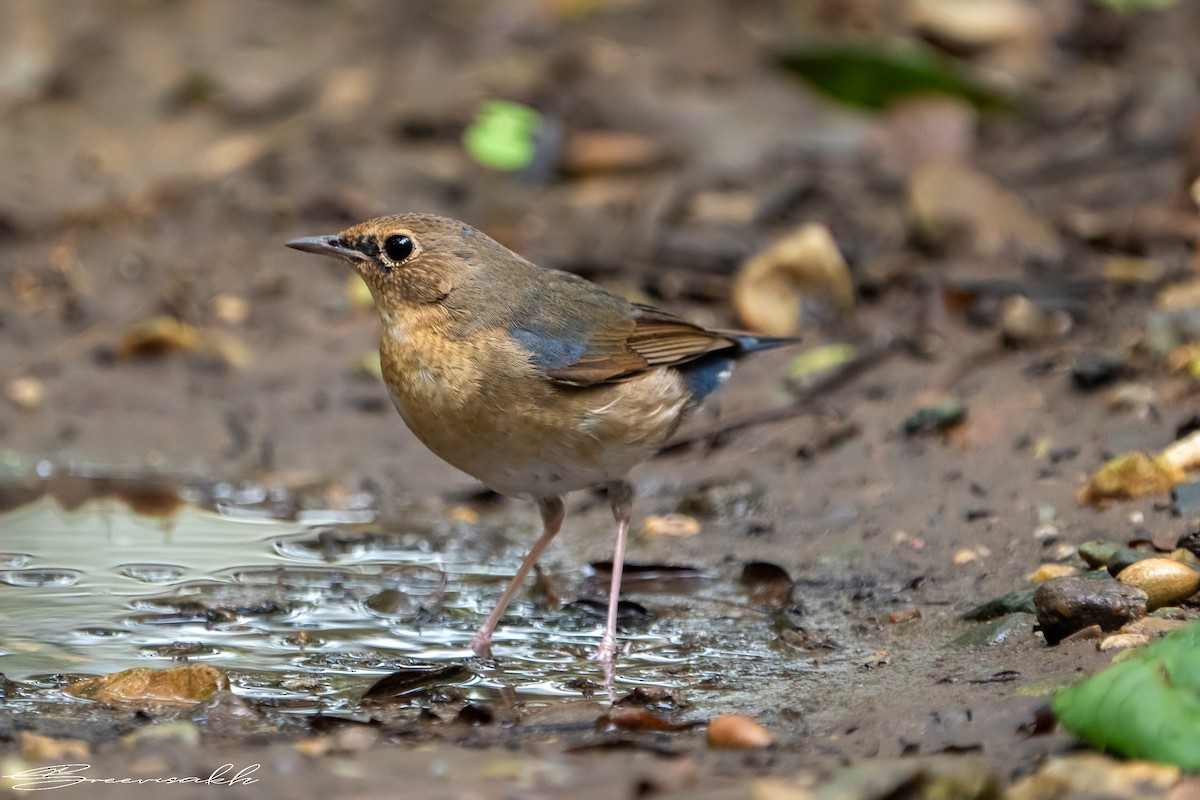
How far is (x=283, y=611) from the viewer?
5.20 meters

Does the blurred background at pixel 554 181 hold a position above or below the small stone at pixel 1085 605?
above

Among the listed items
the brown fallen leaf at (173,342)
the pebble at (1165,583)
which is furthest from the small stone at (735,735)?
the brown fallen leaf at (173,342)

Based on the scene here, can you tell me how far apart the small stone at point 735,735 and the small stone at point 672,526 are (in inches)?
96.7

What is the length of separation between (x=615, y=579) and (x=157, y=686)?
1.66 metres

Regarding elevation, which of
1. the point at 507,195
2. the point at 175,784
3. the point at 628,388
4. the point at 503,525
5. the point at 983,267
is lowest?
the point at 175,784

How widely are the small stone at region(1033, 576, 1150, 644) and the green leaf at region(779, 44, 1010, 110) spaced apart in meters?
5.91

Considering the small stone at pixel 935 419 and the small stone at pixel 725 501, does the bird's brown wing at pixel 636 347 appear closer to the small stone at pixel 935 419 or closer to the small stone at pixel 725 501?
the small stone at pixel 725 501

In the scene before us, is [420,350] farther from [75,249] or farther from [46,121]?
[46,121]

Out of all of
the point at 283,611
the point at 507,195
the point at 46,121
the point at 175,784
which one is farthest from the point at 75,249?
the point at 175,784

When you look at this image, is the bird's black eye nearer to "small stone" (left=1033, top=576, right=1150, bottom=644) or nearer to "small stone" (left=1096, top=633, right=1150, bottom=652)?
"small stone" (left=1033, top=576, right=1150, bottom=644)

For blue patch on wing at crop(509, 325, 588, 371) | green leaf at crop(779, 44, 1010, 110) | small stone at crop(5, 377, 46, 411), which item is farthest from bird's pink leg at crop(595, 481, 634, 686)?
green leaf at crop(779, 44, 1010, 110)

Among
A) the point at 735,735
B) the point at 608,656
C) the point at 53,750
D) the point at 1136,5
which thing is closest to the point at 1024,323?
the point at 608,656

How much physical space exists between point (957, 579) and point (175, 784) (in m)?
2.99

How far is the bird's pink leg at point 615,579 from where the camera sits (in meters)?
4.75
